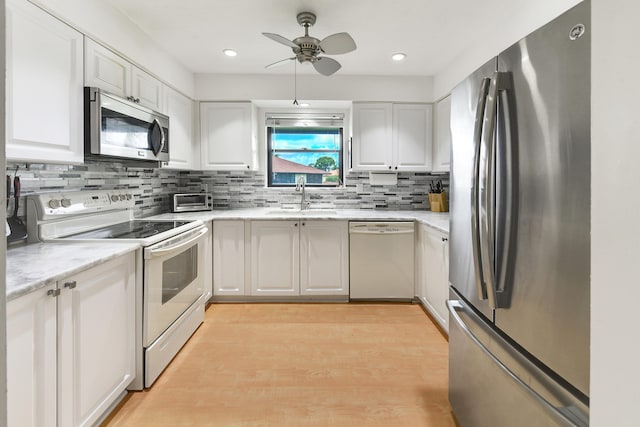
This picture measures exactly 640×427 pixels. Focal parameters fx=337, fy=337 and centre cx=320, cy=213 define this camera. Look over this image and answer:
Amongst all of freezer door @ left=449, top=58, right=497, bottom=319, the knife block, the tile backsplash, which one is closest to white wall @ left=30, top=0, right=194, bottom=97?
the tile backsplash

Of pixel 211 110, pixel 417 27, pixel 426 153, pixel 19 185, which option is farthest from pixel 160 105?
pixel 426 153

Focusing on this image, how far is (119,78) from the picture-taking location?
7.53 ft

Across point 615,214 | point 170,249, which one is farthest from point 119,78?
point 615,214

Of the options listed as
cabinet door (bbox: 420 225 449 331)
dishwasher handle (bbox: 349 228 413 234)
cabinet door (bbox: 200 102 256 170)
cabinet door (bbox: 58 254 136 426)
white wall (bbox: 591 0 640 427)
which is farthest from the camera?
cabinet door (bbox: 200 102 256 170)

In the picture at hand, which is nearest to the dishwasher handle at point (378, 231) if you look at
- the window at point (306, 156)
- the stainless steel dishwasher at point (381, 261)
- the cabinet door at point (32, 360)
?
the stainless steel dishwasher at point (381, 261)

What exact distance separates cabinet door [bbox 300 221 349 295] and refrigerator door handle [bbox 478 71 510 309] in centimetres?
228

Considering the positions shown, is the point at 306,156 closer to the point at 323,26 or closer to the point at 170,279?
the point at 323,26

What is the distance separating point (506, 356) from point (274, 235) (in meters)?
2.51

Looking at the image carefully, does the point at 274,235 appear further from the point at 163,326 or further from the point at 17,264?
the point at 17,264

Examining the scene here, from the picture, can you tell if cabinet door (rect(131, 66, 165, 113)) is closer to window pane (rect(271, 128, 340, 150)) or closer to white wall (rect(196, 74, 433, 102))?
white wall (rect(196, 74, 433, 102))

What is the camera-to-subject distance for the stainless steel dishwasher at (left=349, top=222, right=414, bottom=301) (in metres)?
3.36

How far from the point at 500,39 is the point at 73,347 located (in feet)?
10.0

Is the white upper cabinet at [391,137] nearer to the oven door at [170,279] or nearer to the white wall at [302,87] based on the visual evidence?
the white wall at [302,87]

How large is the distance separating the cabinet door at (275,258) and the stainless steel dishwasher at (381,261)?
57cm
